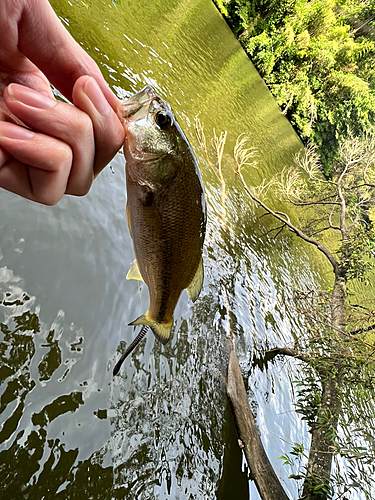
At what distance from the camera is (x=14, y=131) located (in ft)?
3.58

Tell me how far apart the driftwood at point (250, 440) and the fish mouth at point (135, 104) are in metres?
4.38

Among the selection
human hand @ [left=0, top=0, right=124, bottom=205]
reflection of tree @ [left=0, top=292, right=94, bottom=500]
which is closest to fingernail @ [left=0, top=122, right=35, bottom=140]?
human hand @ [left=0, top=0, right=124, bottom=205]

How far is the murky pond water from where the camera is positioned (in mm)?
2883

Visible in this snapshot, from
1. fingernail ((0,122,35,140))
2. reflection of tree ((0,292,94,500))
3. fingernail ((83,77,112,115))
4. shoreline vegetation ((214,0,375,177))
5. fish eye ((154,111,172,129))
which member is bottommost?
reflection of tree ((0,292,94,500))

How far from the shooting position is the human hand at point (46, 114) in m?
1.13

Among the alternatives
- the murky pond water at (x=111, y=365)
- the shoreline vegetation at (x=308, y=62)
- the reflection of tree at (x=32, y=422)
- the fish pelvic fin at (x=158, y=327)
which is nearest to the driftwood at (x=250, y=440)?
the murky pond water at (x=111, y=365)

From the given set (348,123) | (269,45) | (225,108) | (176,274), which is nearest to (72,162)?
(176,274)

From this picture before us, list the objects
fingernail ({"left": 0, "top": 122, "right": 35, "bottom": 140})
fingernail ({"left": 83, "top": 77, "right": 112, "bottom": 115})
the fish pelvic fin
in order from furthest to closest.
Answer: the fish pelvic fin
fingernail ({"left": 83, "top": 77, "right": 112, "bottom": 115})
fingernail ({"left": 0, "top": 122, "right": 35, "bottom": 140})

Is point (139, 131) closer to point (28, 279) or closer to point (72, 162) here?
point (72, 162)

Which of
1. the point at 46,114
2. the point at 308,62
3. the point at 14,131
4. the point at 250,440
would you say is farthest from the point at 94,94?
the point at 308,62

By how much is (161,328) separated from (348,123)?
89.0 ft

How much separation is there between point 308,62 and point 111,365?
2468 cm

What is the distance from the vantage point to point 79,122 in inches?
48.1

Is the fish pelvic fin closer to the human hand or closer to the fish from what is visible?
the fish
